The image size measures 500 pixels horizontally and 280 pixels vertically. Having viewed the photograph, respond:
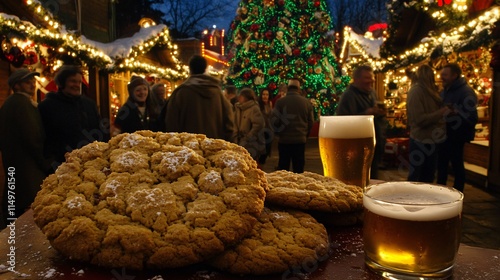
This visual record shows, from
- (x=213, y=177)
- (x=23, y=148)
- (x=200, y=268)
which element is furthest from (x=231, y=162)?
(x=23, y=148)

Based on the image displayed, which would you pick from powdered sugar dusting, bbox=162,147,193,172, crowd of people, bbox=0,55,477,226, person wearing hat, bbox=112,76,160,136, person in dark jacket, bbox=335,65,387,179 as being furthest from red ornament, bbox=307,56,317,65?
powdered sugar dusting, bbox=162,147,193,172

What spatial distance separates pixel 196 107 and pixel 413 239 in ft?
13.4

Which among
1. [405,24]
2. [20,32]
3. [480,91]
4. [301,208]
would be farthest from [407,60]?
[301,208]

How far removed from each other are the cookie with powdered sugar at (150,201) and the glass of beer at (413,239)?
27 centimetres

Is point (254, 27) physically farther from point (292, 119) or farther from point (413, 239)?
point (413, 239)

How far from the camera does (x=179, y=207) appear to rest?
910 mm

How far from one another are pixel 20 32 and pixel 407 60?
9.63m

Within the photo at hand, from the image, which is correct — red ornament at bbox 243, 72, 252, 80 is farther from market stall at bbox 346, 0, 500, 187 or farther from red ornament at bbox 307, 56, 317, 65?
market stall at bbox 346, 0, 500, 187

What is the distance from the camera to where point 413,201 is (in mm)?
960

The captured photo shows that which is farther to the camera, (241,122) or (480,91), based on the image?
(480,91)

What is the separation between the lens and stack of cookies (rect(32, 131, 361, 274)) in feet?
2.67

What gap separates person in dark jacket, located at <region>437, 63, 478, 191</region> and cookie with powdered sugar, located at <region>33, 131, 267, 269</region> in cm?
591

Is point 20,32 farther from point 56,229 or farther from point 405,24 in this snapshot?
point 405,24

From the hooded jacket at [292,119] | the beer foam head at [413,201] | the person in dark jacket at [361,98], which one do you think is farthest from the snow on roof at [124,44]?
the beer foam head at [413,201]
